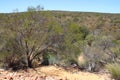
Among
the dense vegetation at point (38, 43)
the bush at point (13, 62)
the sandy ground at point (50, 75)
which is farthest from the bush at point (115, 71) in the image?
the bush at point (13, 62)

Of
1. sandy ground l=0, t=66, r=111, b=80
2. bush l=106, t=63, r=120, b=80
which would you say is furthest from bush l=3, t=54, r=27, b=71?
bush l=106, t=63, r=120, b=80

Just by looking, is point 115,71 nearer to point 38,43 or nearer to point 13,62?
point 38,43

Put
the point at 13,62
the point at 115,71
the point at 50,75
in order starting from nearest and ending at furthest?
1. the point at 115,71
2. the point at 50,75
3. the point at 13,62

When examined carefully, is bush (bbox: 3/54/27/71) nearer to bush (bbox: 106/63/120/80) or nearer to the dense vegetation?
the dense vegetation

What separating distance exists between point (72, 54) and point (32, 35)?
202cm

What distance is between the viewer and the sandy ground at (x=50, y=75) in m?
9.75

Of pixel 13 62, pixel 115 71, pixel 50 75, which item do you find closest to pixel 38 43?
pixel 13 62

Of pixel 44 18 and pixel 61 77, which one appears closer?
pixel 61 77

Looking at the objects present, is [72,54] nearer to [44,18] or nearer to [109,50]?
[44,18]

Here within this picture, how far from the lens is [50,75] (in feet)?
33.5

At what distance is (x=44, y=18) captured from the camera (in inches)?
464

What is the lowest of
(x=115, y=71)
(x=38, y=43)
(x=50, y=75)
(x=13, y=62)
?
(x=50, y=75)

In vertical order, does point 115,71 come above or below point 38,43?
below

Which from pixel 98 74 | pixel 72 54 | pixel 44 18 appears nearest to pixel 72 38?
pixel 72 54
